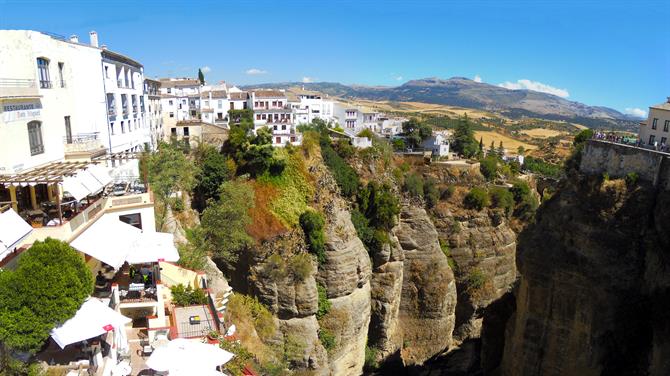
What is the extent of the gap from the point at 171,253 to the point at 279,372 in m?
14.1

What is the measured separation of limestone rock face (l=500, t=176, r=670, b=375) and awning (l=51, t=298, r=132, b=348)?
22586 mm

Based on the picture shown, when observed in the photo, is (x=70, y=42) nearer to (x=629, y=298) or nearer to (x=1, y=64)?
(x=1, y=64)

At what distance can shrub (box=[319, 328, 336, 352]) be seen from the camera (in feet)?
116

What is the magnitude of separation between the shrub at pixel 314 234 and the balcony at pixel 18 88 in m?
19.6

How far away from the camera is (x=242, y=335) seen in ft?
92.2

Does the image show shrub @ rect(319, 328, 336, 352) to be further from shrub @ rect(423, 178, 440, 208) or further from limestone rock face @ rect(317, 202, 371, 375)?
shrub @ rect(423, 178, 440, 208)

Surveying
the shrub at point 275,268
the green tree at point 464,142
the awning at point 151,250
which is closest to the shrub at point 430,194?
the green tree at point 464,142

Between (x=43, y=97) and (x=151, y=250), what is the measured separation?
9942 mm

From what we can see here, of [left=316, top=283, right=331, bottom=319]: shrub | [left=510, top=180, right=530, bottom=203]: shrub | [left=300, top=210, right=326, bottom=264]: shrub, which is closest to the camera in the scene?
[left=300, top=210, right=326, bottom=264]: shrub

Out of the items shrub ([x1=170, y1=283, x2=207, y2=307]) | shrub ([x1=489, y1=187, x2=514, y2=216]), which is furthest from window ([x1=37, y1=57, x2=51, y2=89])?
shrub ([x1=489, y1=187, x2=514, y2=216])

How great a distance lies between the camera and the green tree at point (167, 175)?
32094 millimetres

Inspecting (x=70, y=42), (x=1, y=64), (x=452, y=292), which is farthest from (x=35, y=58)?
(x=452, y=292)

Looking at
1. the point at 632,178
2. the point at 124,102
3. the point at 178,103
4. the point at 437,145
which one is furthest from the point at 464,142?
the point at 124,102

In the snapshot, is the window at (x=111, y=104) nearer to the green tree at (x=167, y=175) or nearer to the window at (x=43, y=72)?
the green tree at (x=167, y=175)
